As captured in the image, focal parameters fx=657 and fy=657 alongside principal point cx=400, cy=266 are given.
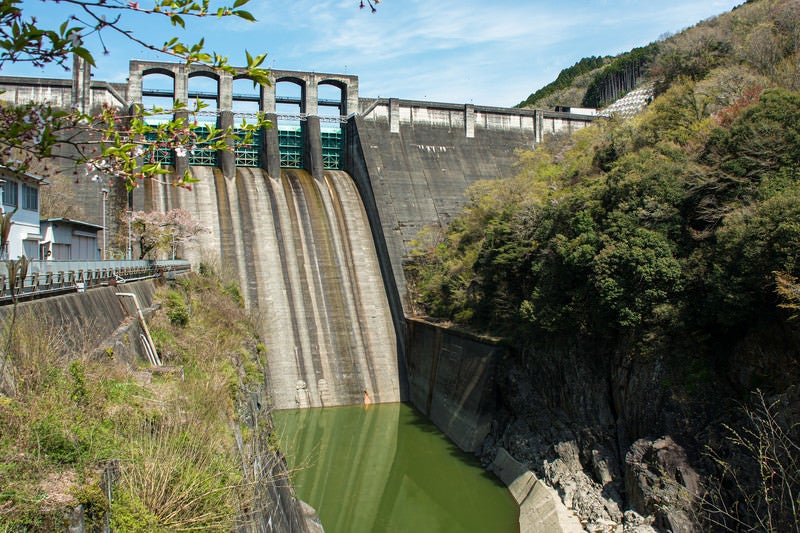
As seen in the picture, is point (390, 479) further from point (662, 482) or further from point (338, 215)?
point (338, 215)

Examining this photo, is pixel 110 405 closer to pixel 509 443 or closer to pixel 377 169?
pixel 509 443

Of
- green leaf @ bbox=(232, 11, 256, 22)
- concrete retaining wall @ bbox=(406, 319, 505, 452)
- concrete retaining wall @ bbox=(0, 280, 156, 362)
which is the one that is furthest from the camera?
concrete retaining wall @ bbox=(406, 319, 505, 452)

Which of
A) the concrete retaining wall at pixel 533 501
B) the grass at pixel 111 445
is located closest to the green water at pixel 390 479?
the concrete retaining wall at pixel 533 501

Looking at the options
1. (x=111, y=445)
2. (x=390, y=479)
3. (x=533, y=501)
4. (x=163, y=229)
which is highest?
(x=163, y=229)

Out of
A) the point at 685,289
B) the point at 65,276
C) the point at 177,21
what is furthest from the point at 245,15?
the point at 685,289

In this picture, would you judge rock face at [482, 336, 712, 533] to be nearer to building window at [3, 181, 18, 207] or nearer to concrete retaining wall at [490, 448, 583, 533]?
concrete retaining wall at [490, 448, 583, 533]

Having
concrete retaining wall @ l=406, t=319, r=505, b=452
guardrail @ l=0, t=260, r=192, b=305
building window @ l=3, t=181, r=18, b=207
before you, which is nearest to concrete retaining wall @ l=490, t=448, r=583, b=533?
concrete retaining wall @ l=406, t=319, r=505, b=452

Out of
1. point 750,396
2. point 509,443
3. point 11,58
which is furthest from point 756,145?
point 11,58
